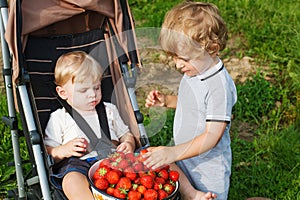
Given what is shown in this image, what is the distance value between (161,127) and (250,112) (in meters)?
0.99

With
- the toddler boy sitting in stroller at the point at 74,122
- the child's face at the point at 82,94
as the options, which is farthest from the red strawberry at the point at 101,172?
the child's face at the point at 82,94

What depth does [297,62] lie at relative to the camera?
17.7 feet

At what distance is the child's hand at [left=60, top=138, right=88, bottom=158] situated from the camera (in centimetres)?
309

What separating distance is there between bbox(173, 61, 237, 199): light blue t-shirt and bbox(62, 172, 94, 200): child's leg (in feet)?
1.87

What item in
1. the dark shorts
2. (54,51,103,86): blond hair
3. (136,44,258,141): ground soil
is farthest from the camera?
(136,44,258,141): ground soil

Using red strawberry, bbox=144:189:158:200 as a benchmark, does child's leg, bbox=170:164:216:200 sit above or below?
below

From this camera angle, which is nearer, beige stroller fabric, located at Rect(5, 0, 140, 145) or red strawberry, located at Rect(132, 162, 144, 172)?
red strawberry, located at Rect(132, 162, 144, 172)

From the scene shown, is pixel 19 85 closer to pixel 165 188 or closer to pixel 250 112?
pixel 165 188

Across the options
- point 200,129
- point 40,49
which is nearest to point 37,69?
point 40,49

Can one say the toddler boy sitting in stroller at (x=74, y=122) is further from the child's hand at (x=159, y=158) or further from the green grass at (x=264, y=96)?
the green grass at (x=264, y=96)

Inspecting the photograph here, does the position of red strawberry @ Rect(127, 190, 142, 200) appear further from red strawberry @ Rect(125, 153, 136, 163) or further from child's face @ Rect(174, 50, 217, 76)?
child's face @ Rect(174, 50, 217, 76)

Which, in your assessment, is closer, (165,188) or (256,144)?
(165,188)

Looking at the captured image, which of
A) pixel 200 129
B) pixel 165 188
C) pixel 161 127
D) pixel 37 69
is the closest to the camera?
pixel 165 188

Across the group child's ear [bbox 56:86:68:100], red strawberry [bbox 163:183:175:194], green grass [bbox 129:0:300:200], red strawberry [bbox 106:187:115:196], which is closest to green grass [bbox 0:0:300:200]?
green grass [bbox 129:0:300:200]
